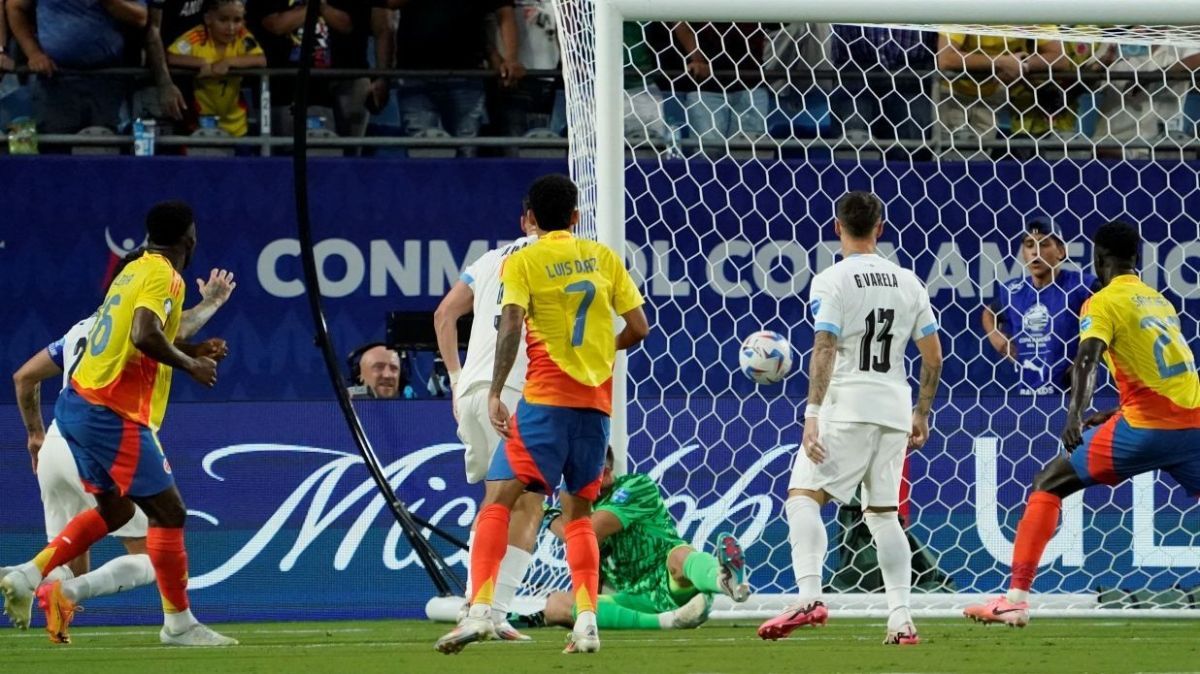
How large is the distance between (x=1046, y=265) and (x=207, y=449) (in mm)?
4597

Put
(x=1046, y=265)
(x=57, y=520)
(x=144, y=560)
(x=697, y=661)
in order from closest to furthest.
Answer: (x=697, y=661) → (x=144, y=560) → (x=57, y=520) → (x=1046, y=265)

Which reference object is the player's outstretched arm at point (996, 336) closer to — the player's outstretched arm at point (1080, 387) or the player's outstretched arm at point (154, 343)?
the player's outstretched arm at point (1080, 387)

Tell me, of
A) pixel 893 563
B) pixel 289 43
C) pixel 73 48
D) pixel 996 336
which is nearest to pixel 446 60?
pixel 289 43

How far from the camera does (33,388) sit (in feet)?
28.1

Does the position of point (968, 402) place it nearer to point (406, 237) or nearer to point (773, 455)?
point (773, 455)

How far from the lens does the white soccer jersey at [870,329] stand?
24.5 ft

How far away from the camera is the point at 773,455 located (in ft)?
32.7

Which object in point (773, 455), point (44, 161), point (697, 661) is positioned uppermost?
point (44, 161)

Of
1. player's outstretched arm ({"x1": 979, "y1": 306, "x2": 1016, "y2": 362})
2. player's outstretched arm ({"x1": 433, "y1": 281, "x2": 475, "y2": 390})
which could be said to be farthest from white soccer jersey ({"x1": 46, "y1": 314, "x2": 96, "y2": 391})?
player's outstretched arm ({"x1": 979, "y1": 306, "x2": 1016, "y2": 362})

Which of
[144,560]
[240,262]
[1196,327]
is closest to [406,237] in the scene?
[240,262]

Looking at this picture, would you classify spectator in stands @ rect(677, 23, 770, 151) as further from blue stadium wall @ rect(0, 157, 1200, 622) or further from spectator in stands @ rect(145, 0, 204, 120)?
spectator in stands @ rect(145, 0, 204, 120)

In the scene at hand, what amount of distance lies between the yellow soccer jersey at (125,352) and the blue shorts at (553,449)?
4.99 feet

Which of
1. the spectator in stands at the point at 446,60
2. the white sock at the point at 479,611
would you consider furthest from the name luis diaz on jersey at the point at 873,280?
the spectator in stands at the point at 446,60

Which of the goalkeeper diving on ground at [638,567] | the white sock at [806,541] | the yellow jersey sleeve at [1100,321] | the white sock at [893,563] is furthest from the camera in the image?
the goalkeeper diving on ground at [638,567]
